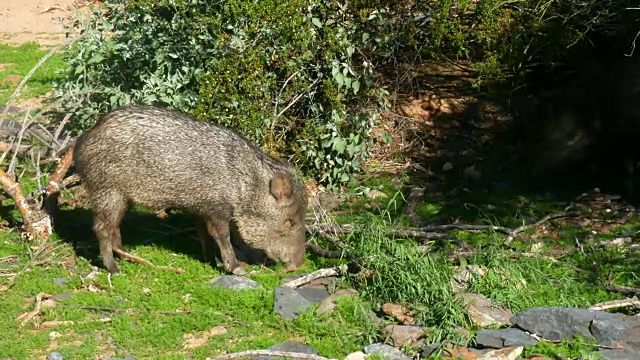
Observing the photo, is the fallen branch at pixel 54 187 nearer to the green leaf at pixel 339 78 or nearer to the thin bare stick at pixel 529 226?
the green leaf at pixel 339 78

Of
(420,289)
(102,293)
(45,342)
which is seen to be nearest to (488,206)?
(420,289)

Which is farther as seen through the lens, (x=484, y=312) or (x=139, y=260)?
(x=139, y=260)

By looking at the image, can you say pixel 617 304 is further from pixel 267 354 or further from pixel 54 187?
pixel 54 187

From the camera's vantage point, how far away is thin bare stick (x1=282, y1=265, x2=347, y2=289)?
6.22 m

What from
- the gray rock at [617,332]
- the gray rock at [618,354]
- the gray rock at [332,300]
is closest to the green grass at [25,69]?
the gray rock at [332,300]

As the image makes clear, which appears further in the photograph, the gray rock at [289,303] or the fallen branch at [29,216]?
the fallen branch at [29,216]

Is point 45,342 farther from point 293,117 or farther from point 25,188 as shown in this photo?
point 293,117

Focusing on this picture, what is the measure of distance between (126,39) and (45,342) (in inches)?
151

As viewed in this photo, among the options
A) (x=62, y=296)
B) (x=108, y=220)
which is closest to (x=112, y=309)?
(x=62, y=296)

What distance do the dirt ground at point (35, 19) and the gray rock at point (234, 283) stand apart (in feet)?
31.2

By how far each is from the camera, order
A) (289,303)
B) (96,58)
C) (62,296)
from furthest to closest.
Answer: (96,58) → (62,296) → (289,303)

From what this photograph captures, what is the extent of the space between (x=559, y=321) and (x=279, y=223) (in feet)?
7.63

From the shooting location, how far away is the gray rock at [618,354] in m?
4.93

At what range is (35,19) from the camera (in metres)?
16.9
